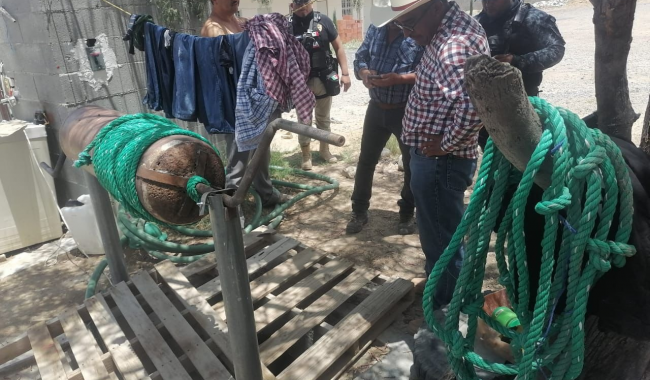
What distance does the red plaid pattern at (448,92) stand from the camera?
2055 millimetres

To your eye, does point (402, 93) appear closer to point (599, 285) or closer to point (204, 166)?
point (204, 166)

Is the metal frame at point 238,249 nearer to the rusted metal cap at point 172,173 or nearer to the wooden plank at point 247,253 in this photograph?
the rusted metal cap at point 172,173

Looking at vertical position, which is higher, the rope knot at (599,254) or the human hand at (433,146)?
the rope knot at (599,254)

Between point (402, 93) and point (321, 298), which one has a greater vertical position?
point (402, 93)

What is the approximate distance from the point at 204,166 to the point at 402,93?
2.02 metres

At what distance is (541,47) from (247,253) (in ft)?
8.20

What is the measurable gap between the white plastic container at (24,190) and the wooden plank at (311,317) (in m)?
3.03

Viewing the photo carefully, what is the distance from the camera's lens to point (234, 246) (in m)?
1.44

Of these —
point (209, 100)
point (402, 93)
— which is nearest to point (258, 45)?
point (209, 100)

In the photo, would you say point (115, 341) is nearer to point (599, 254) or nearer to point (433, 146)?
point (433, 146)

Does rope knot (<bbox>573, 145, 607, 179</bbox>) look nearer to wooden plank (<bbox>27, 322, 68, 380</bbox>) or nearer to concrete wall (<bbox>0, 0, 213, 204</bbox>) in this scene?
wooden plank (<bbox>27, 322, 68, 380</bbox>)

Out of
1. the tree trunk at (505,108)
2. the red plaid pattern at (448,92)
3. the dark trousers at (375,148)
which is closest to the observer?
the tree trunk at (505,108)

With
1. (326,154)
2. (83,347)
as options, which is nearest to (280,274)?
(83,347)

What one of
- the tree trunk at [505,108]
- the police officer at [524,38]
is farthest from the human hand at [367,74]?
the tree trunk at [505,108]
